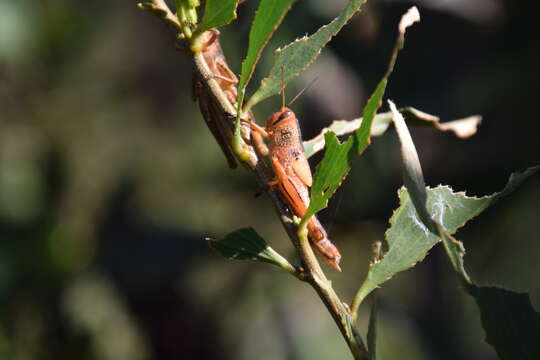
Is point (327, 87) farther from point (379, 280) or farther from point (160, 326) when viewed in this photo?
point (379, 280)

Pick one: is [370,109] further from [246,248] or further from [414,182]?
[246,248]

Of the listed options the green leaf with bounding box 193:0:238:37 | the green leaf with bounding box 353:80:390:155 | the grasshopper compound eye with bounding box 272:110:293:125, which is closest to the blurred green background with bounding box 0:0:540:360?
the grasshopper compound eye with bounding box 272:110:293:125

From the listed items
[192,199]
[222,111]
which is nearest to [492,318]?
[222,111]

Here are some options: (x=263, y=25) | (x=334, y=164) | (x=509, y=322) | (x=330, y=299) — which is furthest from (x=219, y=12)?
(x=509, y=322)

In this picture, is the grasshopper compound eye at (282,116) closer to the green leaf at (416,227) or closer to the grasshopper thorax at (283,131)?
the grasshopper thorax at (283,131)

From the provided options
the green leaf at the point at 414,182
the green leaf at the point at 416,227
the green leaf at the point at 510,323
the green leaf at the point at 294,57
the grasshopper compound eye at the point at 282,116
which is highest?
the green leaf at the point at 294,57

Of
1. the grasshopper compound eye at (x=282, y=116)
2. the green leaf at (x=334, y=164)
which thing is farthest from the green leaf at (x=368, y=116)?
the grasshopper compound eye at (x=282, y=116)
